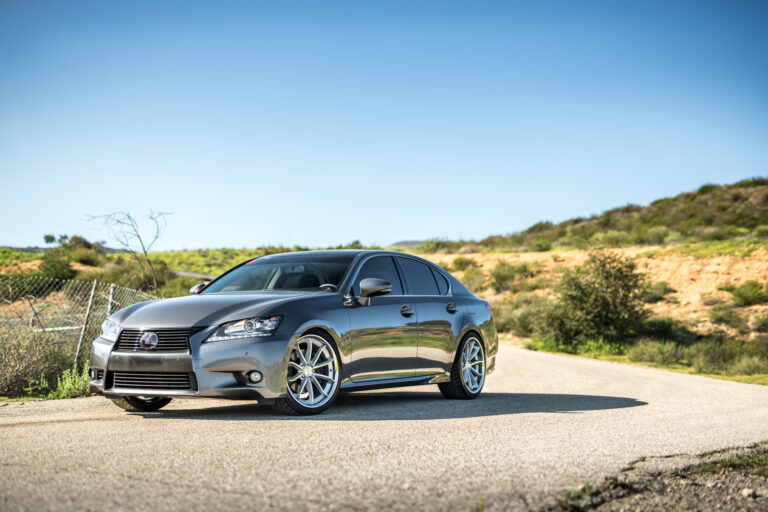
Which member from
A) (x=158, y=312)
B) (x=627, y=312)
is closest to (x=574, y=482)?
(x=158, y=312)

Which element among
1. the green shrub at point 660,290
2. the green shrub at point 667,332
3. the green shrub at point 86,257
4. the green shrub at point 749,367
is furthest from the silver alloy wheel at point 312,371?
the green shrub at point 86,257

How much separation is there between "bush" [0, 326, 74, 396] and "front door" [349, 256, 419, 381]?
4.77 meters

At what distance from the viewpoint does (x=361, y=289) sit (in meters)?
8.75

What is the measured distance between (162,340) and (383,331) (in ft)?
8.10

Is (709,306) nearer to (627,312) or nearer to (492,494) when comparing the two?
(627,312)

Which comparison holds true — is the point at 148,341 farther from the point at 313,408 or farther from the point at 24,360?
the point at 24,360

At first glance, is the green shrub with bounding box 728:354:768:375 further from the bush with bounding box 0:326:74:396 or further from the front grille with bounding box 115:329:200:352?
the front grille with bounding box 115:329:200:352

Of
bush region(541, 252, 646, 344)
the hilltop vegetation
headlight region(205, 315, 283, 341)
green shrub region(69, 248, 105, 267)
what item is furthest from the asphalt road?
the hilltop vegetation

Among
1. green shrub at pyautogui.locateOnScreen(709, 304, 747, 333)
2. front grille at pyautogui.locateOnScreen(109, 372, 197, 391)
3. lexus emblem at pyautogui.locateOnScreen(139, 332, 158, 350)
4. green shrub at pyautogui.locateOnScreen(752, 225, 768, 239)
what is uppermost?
green shrub at pyautogui.locateOnScreen(752, 225, 768, 239)

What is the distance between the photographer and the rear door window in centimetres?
1007

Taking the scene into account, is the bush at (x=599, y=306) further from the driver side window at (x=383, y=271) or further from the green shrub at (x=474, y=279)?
the driver side window at (x=383, y=271)

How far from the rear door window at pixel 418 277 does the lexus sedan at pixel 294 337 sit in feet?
0.06

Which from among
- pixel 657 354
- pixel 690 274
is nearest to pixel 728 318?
pixel 657 354

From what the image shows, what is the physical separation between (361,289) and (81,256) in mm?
41122
